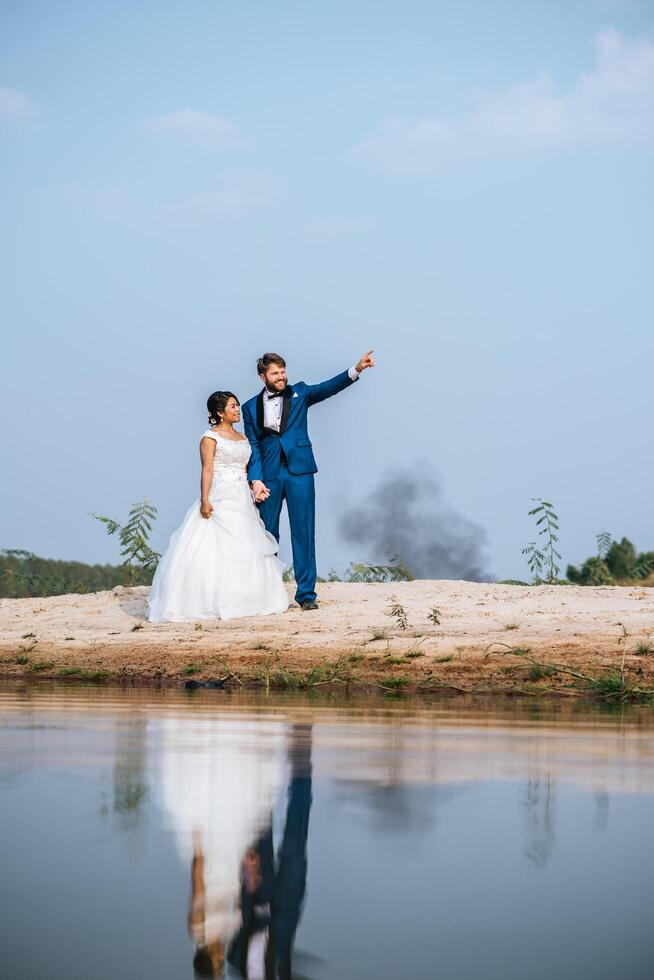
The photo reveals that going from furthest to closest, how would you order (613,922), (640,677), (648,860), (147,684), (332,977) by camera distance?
(147,684), (640,677), (648,860), (613,922), (332,977)

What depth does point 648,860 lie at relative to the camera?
10.5 ft

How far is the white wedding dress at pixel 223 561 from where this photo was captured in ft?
44.0

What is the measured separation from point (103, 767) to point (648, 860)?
2.12 meters

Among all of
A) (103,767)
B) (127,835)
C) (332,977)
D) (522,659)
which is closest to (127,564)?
(522,659)

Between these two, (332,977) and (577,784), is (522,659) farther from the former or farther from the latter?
(332,977)

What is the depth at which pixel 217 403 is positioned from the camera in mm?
13914

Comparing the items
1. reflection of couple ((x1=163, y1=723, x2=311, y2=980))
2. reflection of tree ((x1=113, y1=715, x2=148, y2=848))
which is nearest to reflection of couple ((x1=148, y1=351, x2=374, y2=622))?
reflection of tree ((x1=113, y1=715, x2=148, y2=848))

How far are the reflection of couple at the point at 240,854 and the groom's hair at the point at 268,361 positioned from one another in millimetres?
8886

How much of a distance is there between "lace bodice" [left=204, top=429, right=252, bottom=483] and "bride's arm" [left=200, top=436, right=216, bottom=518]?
68 millimetres

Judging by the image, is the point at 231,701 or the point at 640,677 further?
the point at 640,677

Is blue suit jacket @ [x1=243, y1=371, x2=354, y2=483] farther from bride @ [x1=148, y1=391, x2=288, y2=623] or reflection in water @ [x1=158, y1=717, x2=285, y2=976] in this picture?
reflection in water @ [x1=158, y1=717, x2=285, y2=976]

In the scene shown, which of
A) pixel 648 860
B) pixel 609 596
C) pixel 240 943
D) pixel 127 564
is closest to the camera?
pixel 240 943

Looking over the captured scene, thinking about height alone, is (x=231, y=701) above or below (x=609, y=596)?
below

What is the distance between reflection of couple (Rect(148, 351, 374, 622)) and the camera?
13492mm
